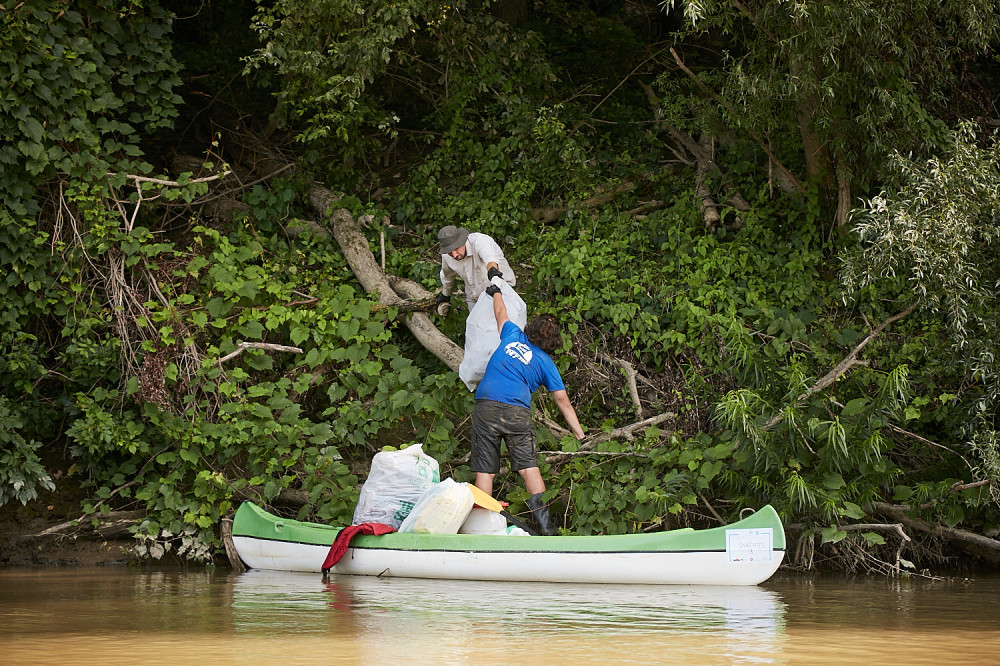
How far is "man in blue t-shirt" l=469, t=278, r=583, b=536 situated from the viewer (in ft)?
24.6

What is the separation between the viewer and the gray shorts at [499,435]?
7488mm

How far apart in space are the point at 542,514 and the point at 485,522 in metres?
0.59

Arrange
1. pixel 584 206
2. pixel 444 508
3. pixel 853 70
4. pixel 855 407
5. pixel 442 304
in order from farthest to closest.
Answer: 1. pixel 584 206
2. pixel 442 304
3. pixel 853 70
4. pixel 855 407
5. pixel 444 508

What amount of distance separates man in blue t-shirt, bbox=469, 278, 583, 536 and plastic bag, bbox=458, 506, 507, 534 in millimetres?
548

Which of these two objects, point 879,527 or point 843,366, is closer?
point 879,527

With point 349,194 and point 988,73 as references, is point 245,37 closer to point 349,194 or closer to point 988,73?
point 349,194

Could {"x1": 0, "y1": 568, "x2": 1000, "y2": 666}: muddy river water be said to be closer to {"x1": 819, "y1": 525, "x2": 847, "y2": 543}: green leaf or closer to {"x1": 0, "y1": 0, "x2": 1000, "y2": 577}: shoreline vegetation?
{"x1": 819, "y1": 525, "x2": 847, "y2": 543}: green leaf

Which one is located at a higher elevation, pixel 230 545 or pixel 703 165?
pixel 703 165

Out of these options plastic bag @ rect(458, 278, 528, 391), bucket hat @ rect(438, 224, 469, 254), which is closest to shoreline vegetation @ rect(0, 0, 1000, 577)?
plastic bag @ rect(458, 278, 528, 391)

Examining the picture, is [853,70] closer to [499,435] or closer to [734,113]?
[734,113]

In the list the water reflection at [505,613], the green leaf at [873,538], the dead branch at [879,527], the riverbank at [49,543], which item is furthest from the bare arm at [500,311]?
the riverbank at [49,543]

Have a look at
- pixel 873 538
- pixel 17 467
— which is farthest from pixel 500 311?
pixel 17 467

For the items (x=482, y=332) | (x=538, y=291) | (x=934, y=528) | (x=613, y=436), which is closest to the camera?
(x=934, y=528)

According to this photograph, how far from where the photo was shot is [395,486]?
715 cm
